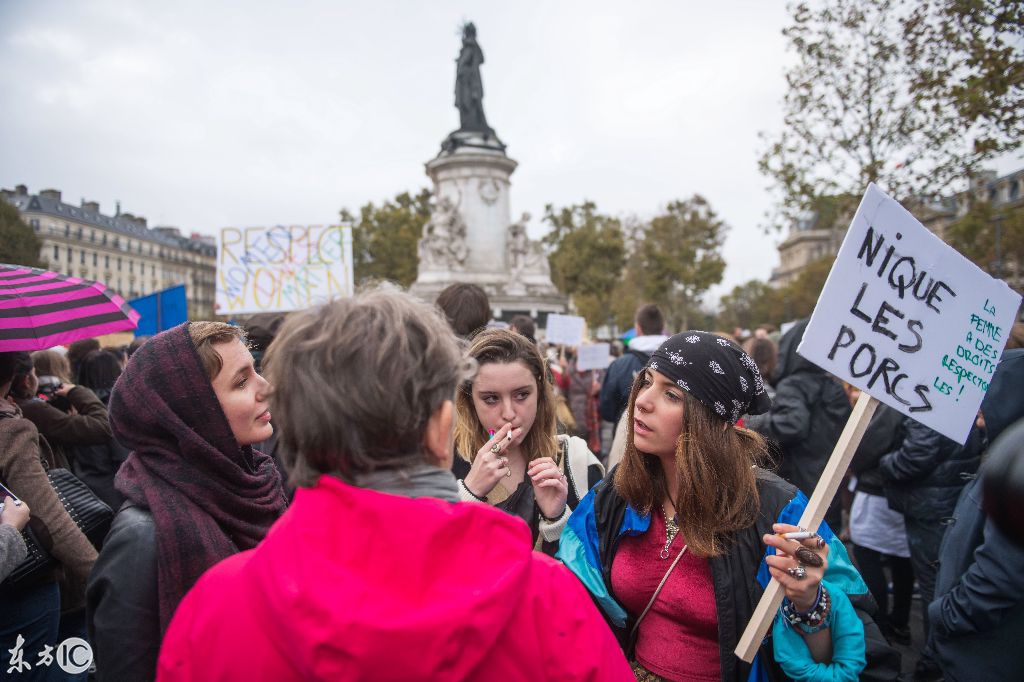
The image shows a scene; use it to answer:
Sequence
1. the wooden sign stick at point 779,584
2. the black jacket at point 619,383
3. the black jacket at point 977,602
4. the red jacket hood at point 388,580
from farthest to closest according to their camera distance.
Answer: the black jacket at point 619,383 < the black jacket at point 977,602 < the wooden sign stick at point 779,584 < the red jacket hood at point 388,580

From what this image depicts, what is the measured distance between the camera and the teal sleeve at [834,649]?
1.81m

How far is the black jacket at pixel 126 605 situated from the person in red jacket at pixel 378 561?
531mm

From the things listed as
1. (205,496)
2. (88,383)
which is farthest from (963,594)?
(88,383)

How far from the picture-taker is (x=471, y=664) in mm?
1091

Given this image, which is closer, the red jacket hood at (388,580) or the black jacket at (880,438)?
the red jacket hood at (388,580)

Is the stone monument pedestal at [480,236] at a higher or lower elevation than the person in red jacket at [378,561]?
higher

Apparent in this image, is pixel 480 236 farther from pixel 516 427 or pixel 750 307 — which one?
pixel 750 307

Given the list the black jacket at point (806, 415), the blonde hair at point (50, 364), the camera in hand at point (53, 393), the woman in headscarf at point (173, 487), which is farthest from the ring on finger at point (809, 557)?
the blonde hair at point (50, 364)

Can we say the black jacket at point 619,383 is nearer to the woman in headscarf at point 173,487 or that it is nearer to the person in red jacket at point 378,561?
the woman in headscarf at point 173,487

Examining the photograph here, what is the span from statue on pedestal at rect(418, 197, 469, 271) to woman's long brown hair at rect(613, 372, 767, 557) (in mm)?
19333

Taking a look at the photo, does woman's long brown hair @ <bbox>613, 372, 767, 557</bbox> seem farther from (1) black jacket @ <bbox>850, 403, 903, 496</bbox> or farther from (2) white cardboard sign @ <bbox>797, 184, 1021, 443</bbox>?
(1) black jacket @ <bbox>850, 403, 903, 496</bbox>

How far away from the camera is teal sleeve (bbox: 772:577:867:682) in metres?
1.81

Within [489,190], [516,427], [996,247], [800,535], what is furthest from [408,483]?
[996,247]

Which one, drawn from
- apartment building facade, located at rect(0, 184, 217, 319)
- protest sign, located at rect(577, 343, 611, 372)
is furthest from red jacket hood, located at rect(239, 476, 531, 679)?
apartment building facade, located at rect(0, 184, 217, 319)
